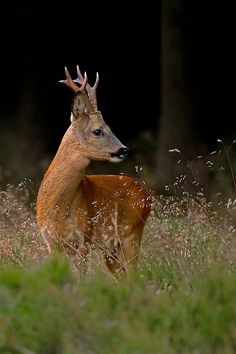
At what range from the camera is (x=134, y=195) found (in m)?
10.8

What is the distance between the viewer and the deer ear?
35.2 feet

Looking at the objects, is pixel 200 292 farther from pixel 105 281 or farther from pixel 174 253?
pixel 174 253

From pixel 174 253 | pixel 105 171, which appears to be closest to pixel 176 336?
pixel 174 253

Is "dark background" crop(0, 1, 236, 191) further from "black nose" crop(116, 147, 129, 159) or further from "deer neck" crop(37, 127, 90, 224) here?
"deer neck" crop(37, 127, 90, 224)

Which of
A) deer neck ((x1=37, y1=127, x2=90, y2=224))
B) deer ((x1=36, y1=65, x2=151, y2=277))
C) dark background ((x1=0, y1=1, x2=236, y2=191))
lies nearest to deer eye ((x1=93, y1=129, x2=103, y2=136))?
deer ((x1=36, y1=65, x2=151, y2=277))

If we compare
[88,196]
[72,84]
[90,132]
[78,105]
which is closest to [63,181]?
[88,196]

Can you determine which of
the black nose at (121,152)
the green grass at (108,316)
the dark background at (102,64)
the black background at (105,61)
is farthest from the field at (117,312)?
the black background at (105,61)

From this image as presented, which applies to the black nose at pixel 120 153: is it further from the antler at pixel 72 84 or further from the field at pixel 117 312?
the field at pixel 117 312

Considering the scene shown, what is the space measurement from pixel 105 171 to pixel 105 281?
11.2m

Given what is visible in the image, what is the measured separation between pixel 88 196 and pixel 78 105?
2.35 ft

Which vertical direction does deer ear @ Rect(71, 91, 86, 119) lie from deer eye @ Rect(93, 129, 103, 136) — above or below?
above

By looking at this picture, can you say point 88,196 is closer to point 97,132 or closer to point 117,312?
point 97,132

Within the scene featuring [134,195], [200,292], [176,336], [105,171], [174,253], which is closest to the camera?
[176,336]

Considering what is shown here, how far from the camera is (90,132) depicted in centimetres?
1079
